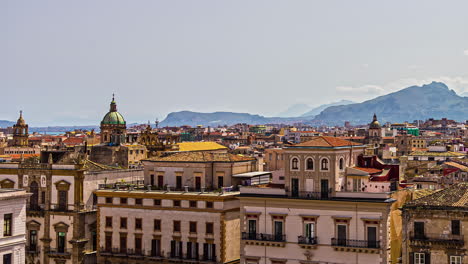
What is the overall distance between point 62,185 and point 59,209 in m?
2.43

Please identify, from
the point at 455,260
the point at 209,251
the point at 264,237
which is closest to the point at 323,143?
the point at 264,237

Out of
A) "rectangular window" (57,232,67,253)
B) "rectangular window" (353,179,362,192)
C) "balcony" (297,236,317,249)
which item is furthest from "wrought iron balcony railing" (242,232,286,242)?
"rectangular window" (57,232,67,253)

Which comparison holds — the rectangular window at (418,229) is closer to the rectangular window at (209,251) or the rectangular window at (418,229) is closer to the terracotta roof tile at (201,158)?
the rectangular window at (209,251)

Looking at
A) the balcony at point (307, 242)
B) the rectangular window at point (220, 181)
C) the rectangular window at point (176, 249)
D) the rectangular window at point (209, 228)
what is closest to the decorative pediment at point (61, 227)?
the rectangular window at point (176, 249)

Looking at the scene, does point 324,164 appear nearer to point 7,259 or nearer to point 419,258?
point 419,258

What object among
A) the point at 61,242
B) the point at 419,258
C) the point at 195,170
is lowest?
the point at 61,242

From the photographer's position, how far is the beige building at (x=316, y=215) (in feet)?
167

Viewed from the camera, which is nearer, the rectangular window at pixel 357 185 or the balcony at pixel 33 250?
the rectangular window at pixel 357 185

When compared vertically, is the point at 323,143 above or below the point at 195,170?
above

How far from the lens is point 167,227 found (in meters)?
61.5

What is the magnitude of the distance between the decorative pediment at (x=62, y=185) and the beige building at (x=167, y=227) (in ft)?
20.6

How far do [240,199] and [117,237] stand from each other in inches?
570

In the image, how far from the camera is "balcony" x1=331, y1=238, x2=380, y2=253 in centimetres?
5050

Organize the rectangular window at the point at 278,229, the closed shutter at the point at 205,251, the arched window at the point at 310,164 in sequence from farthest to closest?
the closed shutter at the point at 205,251
the arched window at the point at 310,164
the rectangular window at the point at 278,229
